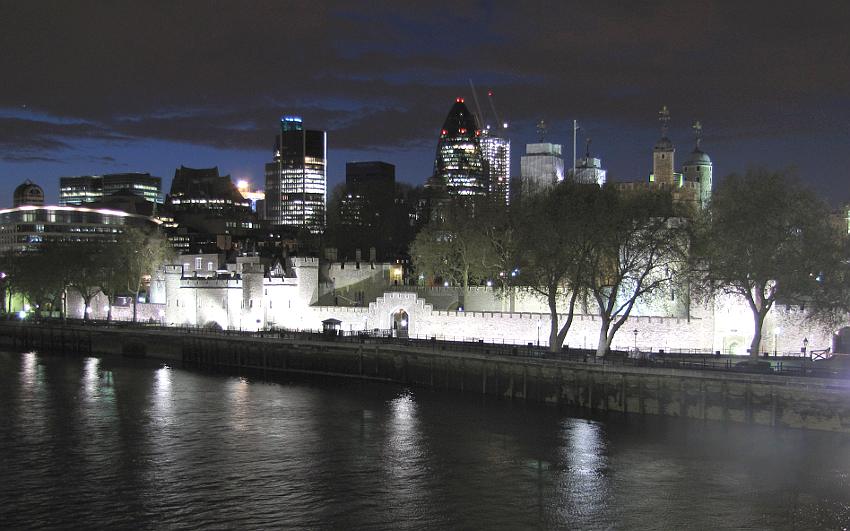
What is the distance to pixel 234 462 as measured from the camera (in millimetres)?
35625

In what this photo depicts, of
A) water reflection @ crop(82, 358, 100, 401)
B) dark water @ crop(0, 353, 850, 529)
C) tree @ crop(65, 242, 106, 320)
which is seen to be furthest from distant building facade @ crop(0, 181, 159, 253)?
dark water @ crop(0, 353, 850, 529)

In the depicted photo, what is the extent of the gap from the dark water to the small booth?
56.2 feet

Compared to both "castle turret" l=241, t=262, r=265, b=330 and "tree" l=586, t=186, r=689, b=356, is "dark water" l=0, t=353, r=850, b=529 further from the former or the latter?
"castle turret" l=241, t=262, r=265, b=330

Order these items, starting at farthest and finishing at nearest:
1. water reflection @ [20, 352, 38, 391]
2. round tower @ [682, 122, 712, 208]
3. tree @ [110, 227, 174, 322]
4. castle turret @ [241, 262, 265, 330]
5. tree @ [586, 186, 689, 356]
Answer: round tower @ [682, 122, 712, 208] < tree @ [110, 227, 174, 322] < castle turret @ [241, 262, 265, 330] < water reflection @ [20, 352, 38, 391] < tree @ [586, 186, 689, 356]

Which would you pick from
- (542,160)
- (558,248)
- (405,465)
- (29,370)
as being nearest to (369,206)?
(542,160)

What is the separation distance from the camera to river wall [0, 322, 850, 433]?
4025 cm

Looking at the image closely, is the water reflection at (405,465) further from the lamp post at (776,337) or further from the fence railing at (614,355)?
the lamp post at (776,337)

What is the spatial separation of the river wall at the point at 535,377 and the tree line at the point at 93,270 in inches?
664

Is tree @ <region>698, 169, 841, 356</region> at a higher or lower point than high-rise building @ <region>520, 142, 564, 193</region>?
lower

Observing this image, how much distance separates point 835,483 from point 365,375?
111 feet

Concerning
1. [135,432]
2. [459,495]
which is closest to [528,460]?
[459,495]

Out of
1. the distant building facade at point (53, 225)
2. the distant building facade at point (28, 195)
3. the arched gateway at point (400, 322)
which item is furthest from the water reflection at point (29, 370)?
the distant building facade at point (28, 195)

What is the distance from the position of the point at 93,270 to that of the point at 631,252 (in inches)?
2474

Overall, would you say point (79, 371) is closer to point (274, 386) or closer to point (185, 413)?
point (274, 386)
